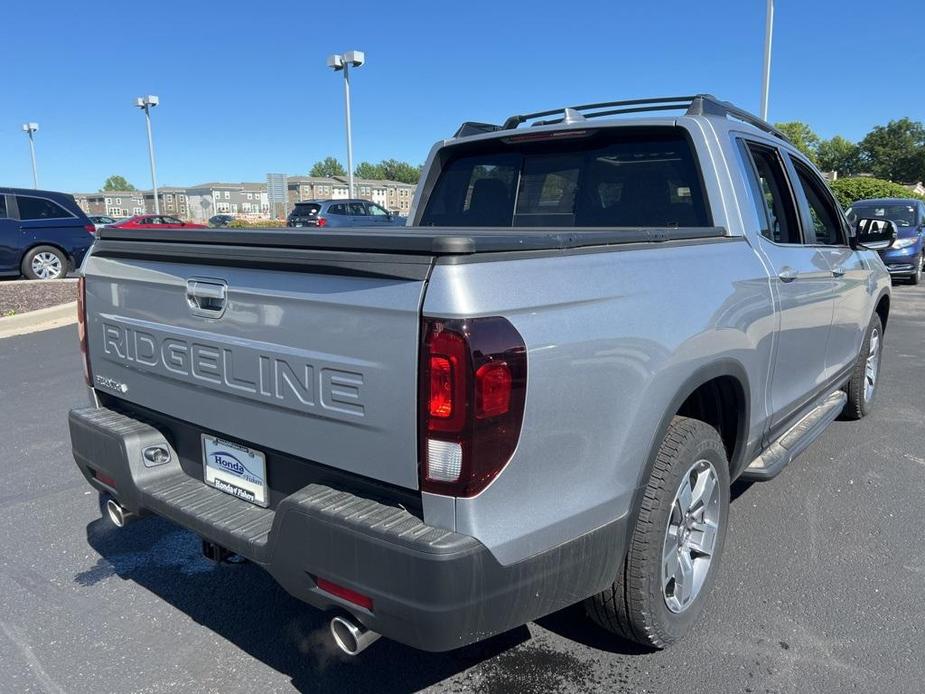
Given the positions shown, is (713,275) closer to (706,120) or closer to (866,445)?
(706,120)

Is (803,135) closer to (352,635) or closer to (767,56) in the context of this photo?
(767,56)

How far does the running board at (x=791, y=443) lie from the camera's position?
328cm

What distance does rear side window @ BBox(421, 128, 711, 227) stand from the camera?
3.39 metres

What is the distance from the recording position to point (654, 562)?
236 centimetres

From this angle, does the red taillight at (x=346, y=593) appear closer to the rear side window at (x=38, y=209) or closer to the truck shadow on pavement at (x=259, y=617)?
the truck shadow on pavement at (x=259, y=617)

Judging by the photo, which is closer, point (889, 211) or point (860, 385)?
point (860, 385)

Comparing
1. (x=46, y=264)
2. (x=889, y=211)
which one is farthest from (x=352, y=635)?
(x=889, y=211)

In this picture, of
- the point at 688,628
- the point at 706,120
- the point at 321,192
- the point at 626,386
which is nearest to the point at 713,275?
the point at 626,386

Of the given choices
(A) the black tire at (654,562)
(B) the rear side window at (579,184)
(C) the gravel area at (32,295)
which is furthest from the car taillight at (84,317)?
(C) the gravel area at (32,295)

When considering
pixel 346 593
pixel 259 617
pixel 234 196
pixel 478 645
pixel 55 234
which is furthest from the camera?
pixel 234 196

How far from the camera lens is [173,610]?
2971mm

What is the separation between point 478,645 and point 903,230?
49.5 ft

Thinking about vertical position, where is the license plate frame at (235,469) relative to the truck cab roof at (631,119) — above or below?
below

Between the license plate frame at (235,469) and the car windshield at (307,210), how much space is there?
2168 cm
